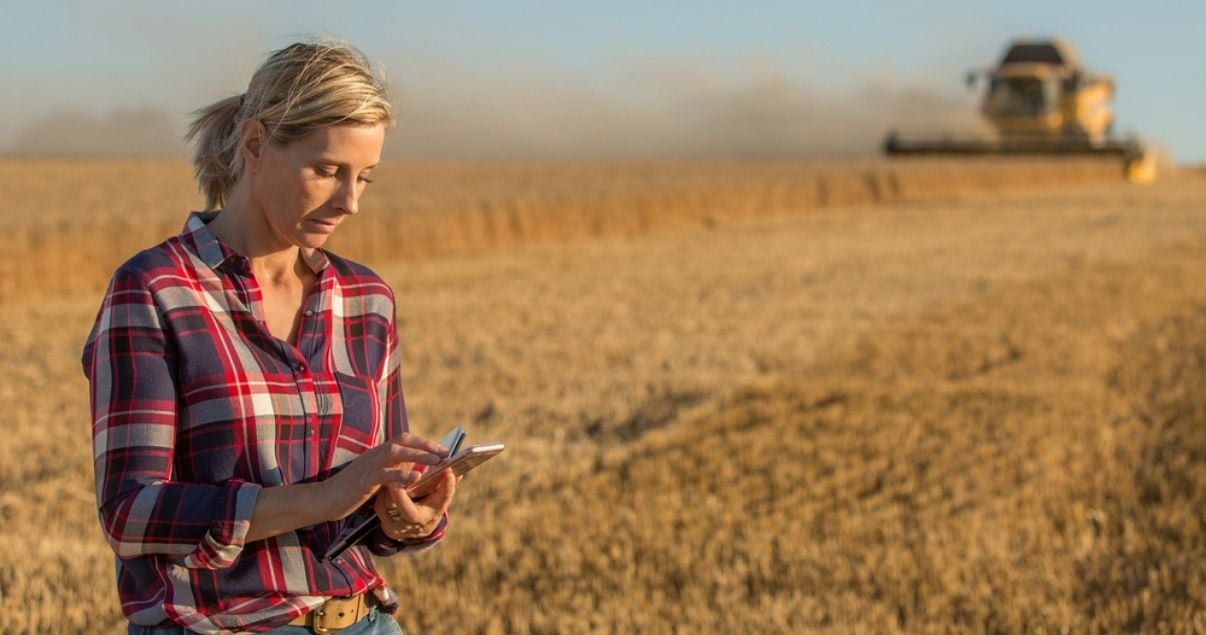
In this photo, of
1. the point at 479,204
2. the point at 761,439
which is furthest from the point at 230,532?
the point at 479,204

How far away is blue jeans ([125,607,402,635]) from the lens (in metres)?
2.19

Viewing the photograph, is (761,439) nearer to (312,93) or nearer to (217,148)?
(217,148)

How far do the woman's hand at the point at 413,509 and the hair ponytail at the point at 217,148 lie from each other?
0.58 meters

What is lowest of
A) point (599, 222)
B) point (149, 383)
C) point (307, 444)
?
point (599, 222)

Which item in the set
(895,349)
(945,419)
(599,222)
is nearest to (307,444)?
(945,419)

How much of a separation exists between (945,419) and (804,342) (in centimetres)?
Answer: 326

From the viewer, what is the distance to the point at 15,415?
7.99 metres

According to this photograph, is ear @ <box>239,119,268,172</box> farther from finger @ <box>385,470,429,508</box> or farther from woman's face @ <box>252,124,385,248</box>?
finger @ <box>385,470,429,508</box>

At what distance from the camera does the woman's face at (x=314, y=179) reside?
2.13 meters

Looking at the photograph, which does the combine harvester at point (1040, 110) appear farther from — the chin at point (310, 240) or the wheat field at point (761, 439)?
the chin at point (310, 240)

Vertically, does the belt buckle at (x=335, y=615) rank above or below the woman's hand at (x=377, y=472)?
below

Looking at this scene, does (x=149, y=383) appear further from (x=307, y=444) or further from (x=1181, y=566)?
(x=1181, y=566)

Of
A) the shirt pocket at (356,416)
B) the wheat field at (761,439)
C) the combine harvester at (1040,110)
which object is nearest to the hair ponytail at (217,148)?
the shirt pocket at (356,416)

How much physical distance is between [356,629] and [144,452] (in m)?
0.49
